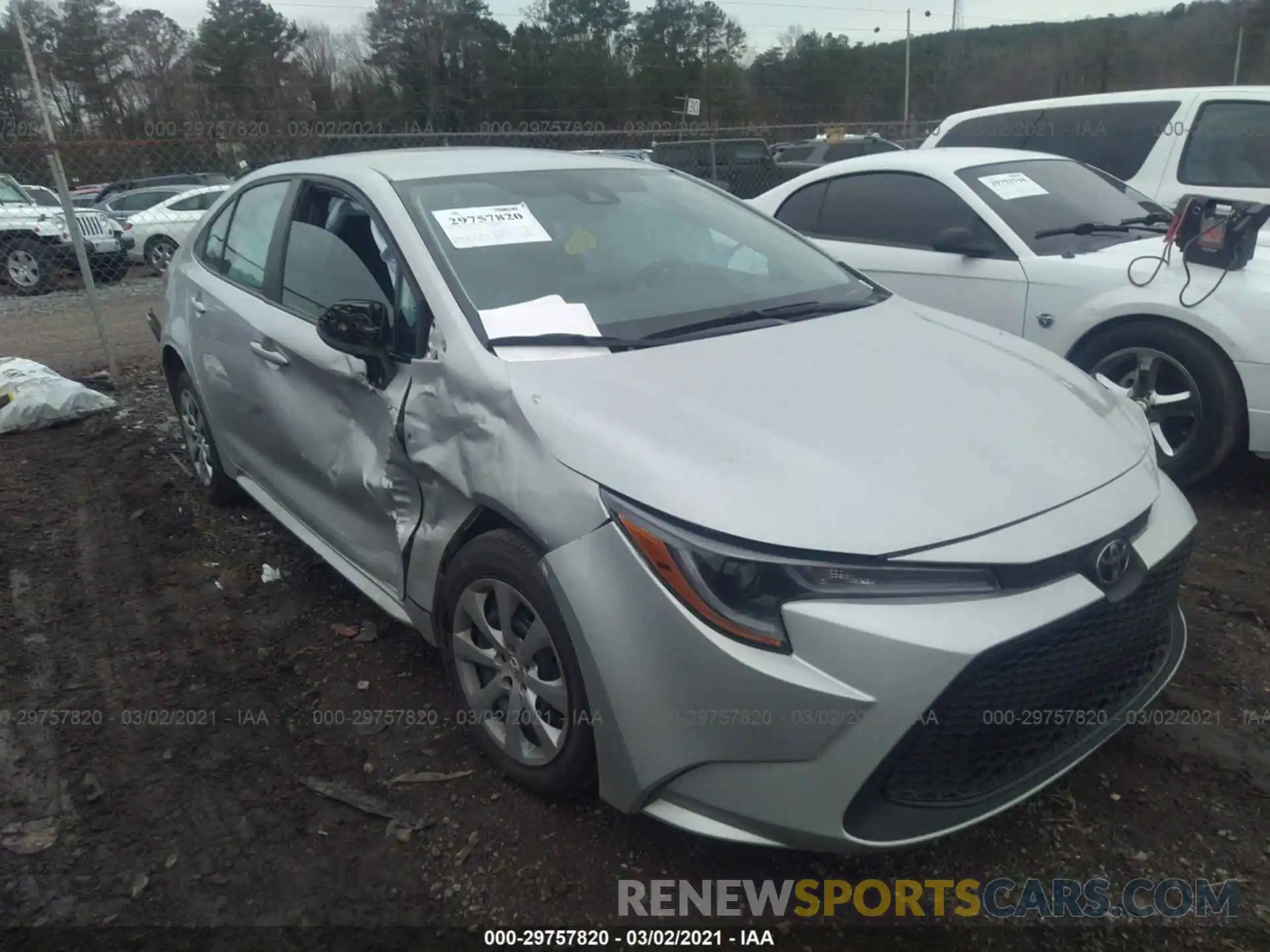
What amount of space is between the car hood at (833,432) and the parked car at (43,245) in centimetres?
1173

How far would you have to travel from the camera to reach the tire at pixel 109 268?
12539mm

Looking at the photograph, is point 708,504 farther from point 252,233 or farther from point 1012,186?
point 1012,186

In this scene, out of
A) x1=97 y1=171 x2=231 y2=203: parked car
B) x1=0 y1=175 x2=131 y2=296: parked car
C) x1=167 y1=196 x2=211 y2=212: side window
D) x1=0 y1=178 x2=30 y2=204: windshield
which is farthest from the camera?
x1=97 y1=171 x2=231 y2=203: parked car

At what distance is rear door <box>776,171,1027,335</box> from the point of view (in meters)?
4.60

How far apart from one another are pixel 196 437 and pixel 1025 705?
400cm

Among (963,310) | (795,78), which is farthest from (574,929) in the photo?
(795,78)

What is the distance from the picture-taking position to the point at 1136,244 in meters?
4.50

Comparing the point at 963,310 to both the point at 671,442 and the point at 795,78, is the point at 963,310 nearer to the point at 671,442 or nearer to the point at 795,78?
the point at 671,442

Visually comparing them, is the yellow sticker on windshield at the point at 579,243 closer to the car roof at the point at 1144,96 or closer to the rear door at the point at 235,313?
the rear door at the point at 235,313

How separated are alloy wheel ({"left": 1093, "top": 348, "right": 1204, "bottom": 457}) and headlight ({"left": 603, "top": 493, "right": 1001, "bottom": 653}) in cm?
276

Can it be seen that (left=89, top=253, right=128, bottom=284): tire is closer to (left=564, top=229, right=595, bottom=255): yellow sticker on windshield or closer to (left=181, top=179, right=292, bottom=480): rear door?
(left=181, top=179, right=292, bottom=480): rear door

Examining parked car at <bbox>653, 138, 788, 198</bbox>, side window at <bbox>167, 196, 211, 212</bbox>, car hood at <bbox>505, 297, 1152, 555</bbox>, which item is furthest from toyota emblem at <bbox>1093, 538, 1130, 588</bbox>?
side window at <bbox>167, 196, 211, 212</bbox>

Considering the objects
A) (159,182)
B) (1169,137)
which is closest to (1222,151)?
(1169,137)

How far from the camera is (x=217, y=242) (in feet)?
13.8
